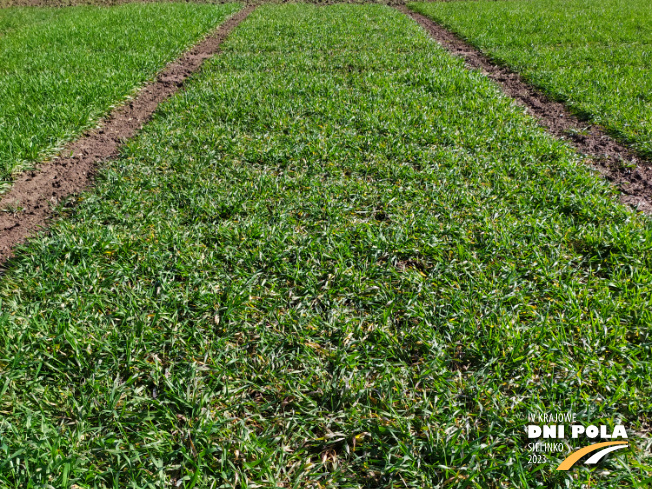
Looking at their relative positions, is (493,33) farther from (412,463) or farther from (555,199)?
(412,463)

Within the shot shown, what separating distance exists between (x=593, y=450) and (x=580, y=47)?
8984mm


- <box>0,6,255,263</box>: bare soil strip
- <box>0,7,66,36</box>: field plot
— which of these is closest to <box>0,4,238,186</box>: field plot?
<box>0,7,66,36</box>: field plot

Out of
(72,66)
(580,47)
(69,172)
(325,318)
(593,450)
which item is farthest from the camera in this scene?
(580,47)

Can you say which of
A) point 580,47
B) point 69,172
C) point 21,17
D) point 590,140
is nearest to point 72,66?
point 69,172

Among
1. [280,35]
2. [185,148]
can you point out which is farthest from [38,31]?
[185,148]

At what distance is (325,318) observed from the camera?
Result: 94.7 inches

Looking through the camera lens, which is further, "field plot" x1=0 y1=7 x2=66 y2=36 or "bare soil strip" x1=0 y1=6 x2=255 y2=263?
"field plot" x1=0 y1=7 x2=66 y2=36

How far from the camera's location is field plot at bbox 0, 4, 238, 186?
4.47 metres

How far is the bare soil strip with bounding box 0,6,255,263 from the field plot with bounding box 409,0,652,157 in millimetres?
5998

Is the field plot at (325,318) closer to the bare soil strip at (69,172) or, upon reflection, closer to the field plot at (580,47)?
the bare soil strip at (69,172)

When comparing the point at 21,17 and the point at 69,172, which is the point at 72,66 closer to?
the point at 69,172

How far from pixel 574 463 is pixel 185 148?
4357mm

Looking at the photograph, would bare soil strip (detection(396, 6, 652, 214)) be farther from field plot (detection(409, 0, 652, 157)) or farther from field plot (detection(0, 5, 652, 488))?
field plot (detection(0, 5, 652, 488))

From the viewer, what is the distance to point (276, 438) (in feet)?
5.91
